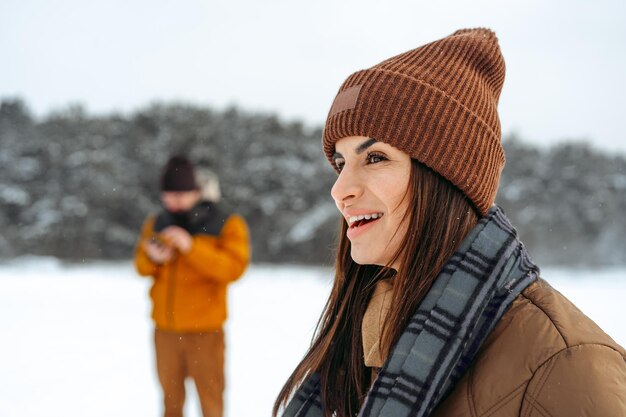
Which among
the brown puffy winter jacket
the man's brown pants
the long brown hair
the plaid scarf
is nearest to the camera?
the brown puffy winter jacket

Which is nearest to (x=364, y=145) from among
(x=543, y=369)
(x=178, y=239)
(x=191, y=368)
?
(x=543, y=369)

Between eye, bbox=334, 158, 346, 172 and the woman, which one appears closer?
the woman

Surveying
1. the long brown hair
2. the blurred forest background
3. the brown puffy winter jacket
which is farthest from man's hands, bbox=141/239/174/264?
the blurred forest background

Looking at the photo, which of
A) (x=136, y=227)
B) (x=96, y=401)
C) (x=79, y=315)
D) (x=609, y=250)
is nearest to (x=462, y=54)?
(x=96, y=401)

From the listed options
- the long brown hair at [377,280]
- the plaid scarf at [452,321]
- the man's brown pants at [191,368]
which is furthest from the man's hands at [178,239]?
the plaid scarf at [452,321]

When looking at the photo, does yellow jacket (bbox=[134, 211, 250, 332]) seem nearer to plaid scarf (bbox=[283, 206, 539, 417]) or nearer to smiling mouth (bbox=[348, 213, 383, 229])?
smiling mouth (bbox=[348, 213, 383, 229])

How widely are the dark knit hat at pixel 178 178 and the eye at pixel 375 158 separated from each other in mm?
2719

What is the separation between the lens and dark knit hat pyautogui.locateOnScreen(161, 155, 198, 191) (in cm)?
390

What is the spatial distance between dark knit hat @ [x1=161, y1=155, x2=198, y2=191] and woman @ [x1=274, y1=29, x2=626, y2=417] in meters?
2.45

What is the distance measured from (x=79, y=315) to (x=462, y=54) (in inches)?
309

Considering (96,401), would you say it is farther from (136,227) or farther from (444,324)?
(136,227)

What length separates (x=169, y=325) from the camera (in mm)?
3531

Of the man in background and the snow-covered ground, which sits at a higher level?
the man in background

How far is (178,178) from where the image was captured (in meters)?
3.90
